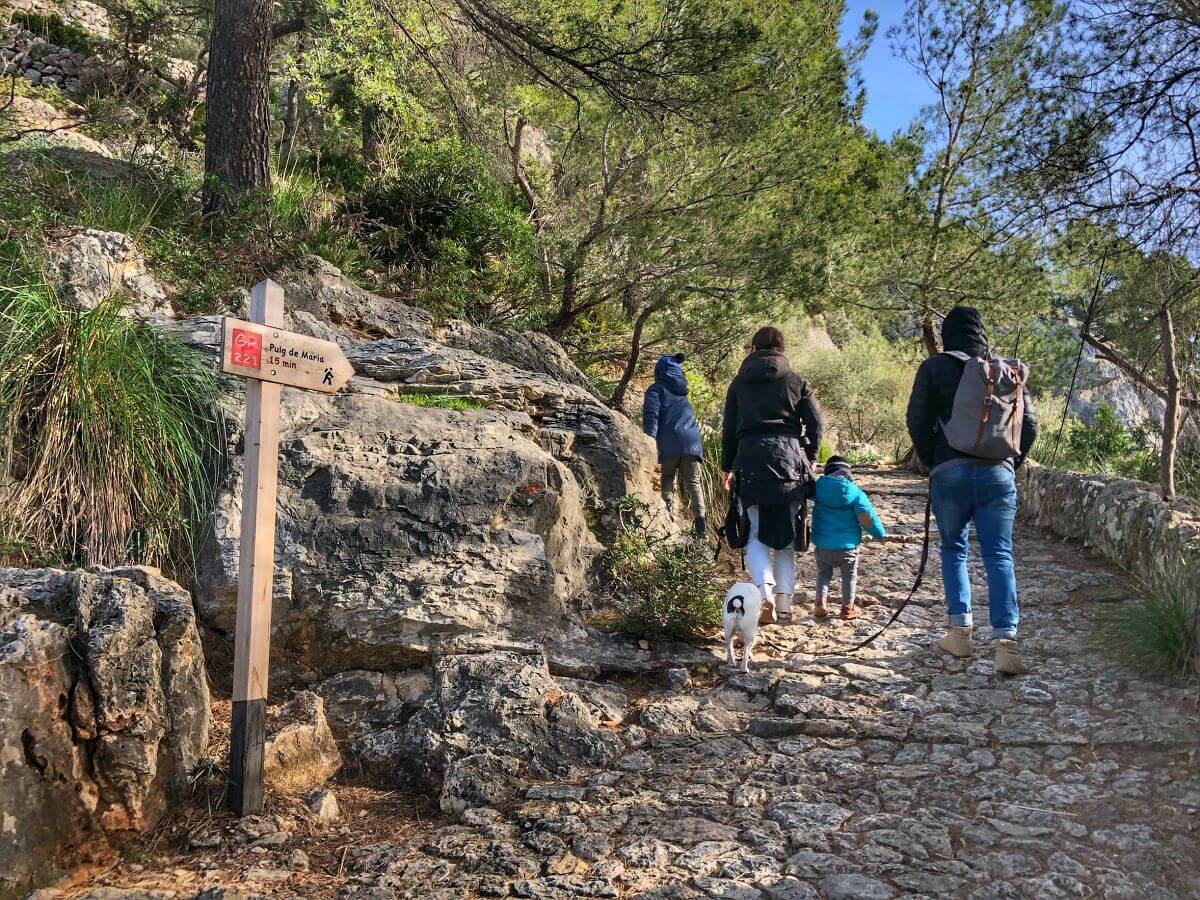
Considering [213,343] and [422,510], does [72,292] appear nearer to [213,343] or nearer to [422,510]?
[213,343]

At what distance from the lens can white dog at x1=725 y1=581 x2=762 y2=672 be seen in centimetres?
521

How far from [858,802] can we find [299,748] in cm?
250

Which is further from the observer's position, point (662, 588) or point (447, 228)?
point (447, 228)

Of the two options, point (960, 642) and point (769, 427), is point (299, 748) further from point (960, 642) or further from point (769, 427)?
point (960, 642)

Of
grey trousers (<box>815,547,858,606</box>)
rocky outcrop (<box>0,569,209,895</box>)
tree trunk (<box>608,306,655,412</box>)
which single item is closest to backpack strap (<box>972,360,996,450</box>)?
grey trousers (<box>815,547,858,606</box>)

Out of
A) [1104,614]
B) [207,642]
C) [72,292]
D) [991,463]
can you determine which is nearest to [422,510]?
[207,642]

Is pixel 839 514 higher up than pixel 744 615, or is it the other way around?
pixel 839 514

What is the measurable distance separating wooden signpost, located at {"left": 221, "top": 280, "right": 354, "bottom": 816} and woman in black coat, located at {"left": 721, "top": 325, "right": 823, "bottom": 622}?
10.7 feet

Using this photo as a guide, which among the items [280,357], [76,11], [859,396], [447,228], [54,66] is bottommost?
[280,357]

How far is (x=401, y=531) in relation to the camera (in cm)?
507

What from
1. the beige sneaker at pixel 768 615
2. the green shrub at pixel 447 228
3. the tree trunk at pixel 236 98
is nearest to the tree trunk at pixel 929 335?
the green shrub at pixel 447 228

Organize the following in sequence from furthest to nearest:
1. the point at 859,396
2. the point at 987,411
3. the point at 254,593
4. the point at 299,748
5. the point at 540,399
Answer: the point at 859,396, the point at 540,399, the point at 987,411, the point at 299,748, the point at 254,593

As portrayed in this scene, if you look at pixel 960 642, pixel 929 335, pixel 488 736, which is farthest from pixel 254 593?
pixel 929 335

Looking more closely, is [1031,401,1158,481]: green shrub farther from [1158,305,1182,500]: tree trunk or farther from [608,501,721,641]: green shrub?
[608,501,721,641]: green shrub
